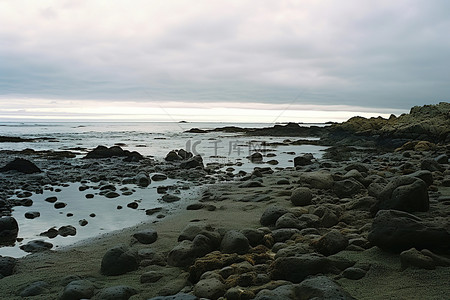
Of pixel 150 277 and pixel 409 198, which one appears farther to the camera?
pixel 409 198

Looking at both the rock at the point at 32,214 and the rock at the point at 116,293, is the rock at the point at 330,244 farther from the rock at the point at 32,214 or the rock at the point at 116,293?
the rock at the point at 32,214

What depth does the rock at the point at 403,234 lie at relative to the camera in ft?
11.3

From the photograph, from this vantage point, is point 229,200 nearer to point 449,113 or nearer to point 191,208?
point 191,208

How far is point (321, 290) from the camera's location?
2762 mm

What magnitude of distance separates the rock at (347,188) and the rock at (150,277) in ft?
14.3

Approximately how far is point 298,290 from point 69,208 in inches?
238

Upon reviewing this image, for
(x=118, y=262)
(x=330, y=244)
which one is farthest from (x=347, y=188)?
(x=118, y=262)

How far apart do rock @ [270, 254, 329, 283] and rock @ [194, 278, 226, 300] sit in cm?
54

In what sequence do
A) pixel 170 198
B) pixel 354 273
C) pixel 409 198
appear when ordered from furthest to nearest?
pixel 170 198 < pixel 409 198 < pixel 354 273

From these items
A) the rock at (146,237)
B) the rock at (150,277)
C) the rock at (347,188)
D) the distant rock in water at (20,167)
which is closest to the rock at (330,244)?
the rock at (150,277)

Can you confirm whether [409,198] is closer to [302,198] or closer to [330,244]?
[330,244]

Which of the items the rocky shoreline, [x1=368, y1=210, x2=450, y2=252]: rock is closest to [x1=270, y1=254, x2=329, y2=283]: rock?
the rocky shoreline

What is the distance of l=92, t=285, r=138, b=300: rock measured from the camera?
330 centimetres

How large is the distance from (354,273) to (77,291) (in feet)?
8.40
